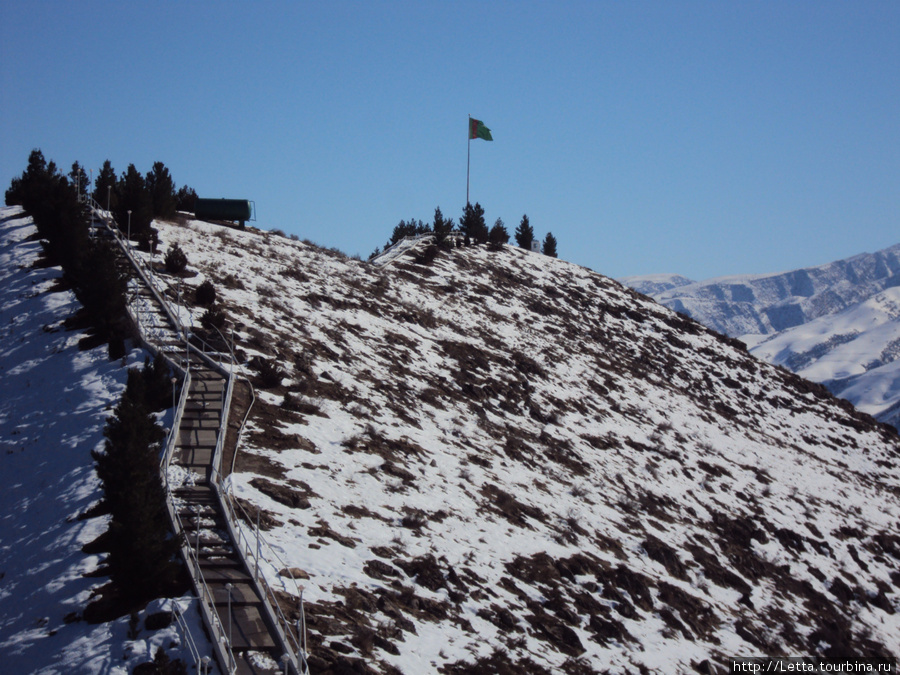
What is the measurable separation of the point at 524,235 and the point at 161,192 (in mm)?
32829

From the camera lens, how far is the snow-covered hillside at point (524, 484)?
14383 millimetres

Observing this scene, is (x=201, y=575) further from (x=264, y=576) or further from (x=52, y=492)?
(x=52, y=492)

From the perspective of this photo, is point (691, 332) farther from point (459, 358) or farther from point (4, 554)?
point (4, 554)

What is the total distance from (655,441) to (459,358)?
8501mm

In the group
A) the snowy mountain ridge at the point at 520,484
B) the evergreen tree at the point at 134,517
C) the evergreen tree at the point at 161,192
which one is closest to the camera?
the evergreen tree at the point at 134,517

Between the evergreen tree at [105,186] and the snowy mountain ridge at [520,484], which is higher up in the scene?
the evergreen tree at [105,186]

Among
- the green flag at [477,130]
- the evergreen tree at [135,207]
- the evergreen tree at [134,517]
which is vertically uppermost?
the green flag at [477,130]

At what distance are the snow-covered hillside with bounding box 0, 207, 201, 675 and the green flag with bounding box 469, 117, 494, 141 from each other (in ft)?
123

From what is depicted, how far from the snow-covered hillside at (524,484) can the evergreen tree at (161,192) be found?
1.68m

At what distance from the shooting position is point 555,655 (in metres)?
14.1

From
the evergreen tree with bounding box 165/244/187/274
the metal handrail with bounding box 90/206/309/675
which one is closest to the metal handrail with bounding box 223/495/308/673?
the metal handrail with bounding box 90/206/309/675

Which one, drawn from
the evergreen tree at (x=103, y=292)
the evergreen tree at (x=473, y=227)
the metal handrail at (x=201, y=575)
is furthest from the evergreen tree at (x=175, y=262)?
the evergreen tree at (x=473, y=227)

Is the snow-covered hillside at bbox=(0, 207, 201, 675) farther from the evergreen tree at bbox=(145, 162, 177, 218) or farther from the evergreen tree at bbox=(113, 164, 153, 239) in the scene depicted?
the evergreen tree at bbox=(145, 162, 177, 218)

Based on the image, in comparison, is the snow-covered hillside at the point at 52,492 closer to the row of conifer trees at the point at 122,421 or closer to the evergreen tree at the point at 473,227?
the row of conifer trees at the point at 122,421
